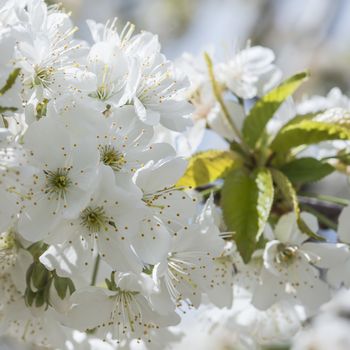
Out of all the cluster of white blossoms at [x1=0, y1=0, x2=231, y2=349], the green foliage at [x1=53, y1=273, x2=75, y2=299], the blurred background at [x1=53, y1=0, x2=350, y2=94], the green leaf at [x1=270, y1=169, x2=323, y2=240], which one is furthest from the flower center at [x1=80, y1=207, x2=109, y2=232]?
the blurred background at [x1=53, y1=0, x2=350, y2=94]

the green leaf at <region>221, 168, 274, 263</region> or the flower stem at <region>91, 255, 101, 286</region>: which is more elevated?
the green leaf at <region>221, 168, 274, 263</region>

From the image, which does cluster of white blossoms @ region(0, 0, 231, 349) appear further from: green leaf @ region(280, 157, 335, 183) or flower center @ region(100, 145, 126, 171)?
green leaf @ region(280, 157, 335, 183)

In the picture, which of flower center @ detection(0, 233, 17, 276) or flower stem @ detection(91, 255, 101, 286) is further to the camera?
flower stem @ detection(91, 255, 101, 286)

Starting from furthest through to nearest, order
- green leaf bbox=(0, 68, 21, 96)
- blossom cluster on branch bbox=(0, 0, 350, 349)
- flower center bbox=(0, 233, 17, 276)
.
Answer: flower center bbox=(0, 233, 17, 276)
blossom cluster on branch bbox=(0, 0, 350, 349)
green leaf bbox=(0, 68, 21, 96)

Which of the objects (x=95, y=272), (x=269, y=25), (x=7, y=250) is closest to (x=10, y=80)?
(x=7, y=250)

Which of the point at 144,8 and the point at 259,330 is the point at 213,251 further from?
the point at 144,8

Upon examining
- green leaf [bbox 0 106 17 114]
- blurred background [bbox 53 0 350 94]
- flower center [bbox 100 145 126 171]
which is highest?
green leaf [bbox 0 106 17 114]

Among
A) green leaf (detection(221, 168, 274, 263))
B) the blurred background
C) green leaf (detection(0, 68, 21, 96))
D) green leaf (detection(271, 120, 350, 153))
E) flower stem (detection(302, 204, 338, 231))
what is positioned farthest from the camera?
the blurred background

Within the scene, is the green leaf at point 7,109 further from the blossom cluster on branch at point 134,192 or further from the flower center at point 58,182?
the flower center at point 58,182

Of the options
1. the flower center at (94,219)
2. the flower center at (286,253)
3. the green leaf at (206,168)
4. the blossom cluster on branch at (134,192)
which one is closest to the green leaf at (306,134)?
the blossom cluster on branch at (134,192)
